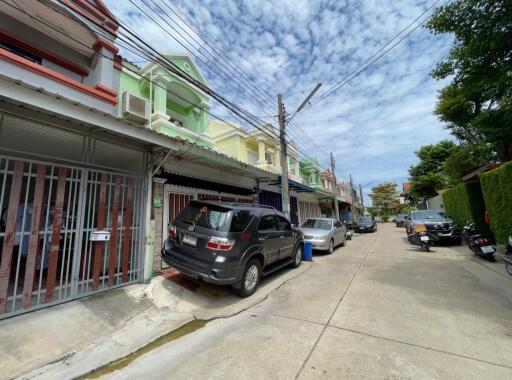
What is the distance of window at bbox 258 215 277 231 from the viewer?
17.7 ft

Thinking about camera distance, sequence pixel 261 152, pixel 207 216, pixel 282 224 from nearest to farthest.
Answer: pixel 207 216 → pixel 282 224 → pixel 261 152

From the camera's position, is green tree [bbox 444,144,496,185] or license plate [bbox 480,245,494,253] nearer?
license plate [bbox 480,245,494,253]

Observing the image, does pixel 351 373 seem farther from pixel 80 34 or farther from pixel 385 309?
pixel 80 34

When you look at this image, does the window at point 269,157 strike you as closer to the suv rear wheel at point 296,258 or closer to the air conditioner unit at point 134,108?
the suv rear wheel at point 296,258

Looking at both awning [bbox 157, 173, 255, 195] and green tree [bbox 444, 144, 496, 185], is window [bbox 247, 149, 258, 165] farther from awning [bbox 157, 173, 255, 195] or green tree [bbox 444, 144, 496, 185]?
green tree [bbox 444, 144, 496, 185]

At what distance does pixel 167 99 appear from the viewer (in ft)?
33.2

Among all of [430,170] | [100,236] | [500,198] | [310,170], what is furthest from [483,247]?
[430,170]

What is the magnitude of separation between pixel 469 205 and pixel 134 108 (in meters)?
14.4

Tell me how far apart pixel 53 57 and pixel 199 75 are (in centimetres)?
568

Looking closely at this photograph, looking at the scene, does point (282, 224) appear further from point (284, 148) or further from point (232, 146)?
point (232, 146)

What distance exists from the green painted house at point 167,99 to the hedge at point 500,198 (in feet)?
33.6

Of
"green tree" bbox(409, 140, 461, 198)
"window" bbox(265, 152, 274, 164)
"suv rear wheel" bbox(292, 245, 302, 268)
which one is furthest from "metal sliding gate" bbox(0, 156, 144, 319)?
"green tree" bbox(409, 140, 461, 198)

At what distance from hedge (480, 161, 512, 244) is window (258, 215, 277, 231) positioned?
289 inches

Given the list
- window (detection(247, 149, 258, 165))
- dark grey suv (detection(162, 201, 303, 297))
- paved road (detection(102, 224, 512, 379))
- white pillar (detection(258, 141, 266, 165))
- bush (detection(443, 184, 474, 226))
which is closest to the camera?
paved road (detection(102, 224, 512, 379))
